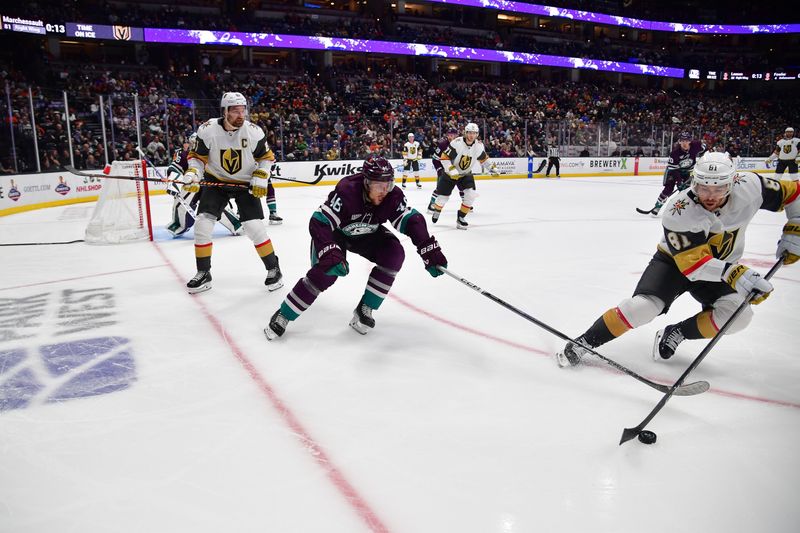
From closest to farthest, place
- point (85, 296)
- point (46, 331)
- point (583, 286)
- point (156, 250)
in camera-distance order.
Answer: point (46, 331)
point (85, 296)
point (583, 286)
point (156, 250)

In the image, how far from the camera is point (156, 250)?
6.25 meters

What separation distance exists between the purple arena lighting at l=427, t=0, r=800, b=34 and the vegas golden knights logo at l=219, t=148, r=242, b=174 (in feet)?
85.8

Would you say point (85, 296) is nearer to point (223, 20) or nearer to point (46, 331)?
point (46, 331)

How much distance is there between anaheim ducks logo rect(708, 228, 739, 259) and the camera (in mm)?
2812

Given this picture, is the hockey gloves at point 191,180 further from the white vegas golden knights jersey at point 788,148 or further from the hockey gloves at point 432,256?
the white vegas golden knights jersey at point 788,148

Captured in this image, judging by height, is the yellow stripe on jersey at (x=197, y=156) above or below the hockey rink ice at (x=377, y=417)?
above

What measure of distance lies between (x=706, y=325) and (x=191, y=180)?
144 inches

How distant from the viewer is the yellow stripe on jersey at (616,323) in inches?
113

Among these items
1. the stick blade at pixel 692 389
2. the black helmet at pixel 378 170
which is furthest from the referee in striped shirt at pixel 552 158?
the stick blade at pixel 692 389

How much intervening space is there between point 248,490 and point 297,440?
35 centimetres

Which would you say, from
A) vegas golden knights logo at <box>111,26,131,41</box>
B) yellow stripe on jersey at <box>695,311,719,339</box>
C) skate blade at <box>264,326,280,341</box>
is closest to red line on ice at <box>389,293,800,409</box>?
yellow stripe on jersey at <box>695,311,719,339</box>

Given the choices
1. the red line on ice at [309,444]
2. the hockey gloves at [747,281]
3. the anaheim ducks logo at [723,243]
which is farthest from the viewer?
the anaheim ducks logo at [723,243]

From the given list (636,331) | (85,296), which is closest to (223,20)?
(85,296)

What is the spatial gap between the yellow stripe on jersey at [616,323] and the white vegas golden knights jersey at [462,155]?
5.27 metres
